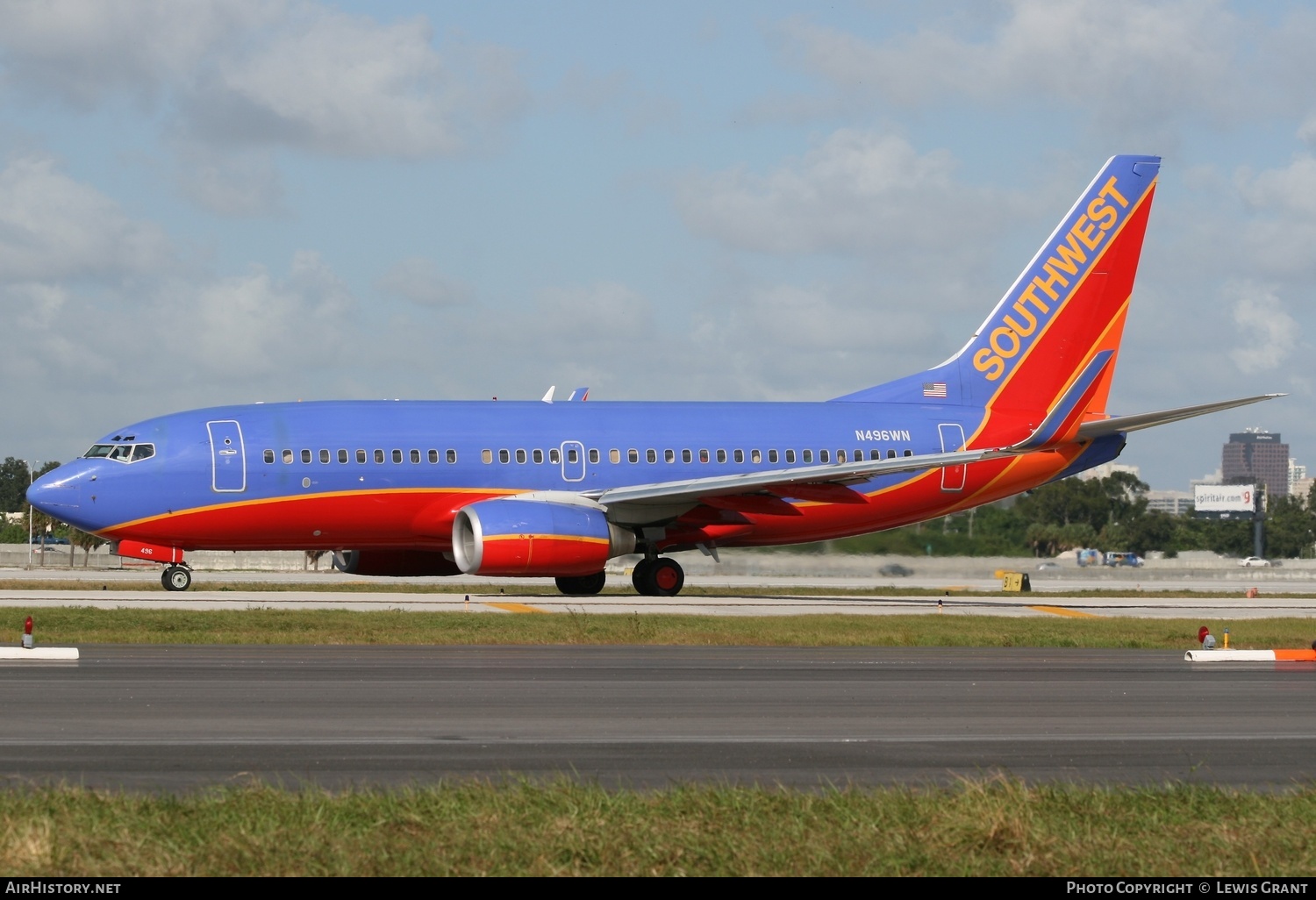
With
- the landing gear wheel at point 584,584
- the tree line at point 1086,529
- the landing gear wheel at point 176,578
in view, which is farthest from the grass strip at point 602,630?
the tree line at point 1086,529

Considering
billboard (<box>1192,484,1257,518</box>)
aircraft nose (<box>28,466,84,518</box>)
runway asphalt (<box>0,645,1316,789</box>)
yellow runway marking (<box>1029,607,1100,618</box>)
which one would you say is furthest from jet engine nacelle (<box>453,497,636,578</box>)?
billboard (<box>1192,484,1257,518</box>)

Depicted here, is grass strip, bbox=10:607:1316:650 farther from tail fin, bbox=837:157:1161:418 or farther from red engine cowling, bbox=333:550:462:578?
tail fin, bbox=837:157:1161:418

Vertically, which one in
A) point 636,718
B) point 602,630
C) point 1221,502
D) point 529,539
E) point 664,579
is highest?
point 1221,502

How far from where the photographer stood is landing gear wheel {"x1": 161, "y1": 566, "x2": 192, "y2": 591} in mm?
36188

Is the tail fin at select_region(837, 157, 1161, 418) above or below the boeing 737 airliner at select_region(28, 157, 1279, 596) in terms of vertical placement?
above

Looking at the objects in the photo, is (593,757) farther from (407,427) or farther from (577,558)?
(407,427)

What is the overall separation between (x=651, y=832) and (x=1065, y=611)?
26274mm

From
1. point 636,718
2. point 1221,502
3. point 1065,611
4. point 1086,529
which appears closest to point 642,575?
point 1065,611

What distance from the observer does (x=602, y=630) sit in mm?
24984

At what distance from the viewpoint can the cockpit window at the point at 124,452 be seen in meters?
33.8

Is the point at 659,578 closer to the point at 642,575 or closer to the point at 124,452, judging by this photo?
the point at 642,575

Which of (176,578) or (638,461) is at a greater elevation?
(638,461)

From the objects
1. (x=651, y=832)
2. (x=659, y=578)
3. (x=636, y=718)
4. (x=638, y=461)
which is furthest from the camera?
(x=638, y=461)

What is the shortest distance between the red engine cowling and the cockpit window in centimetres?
537
